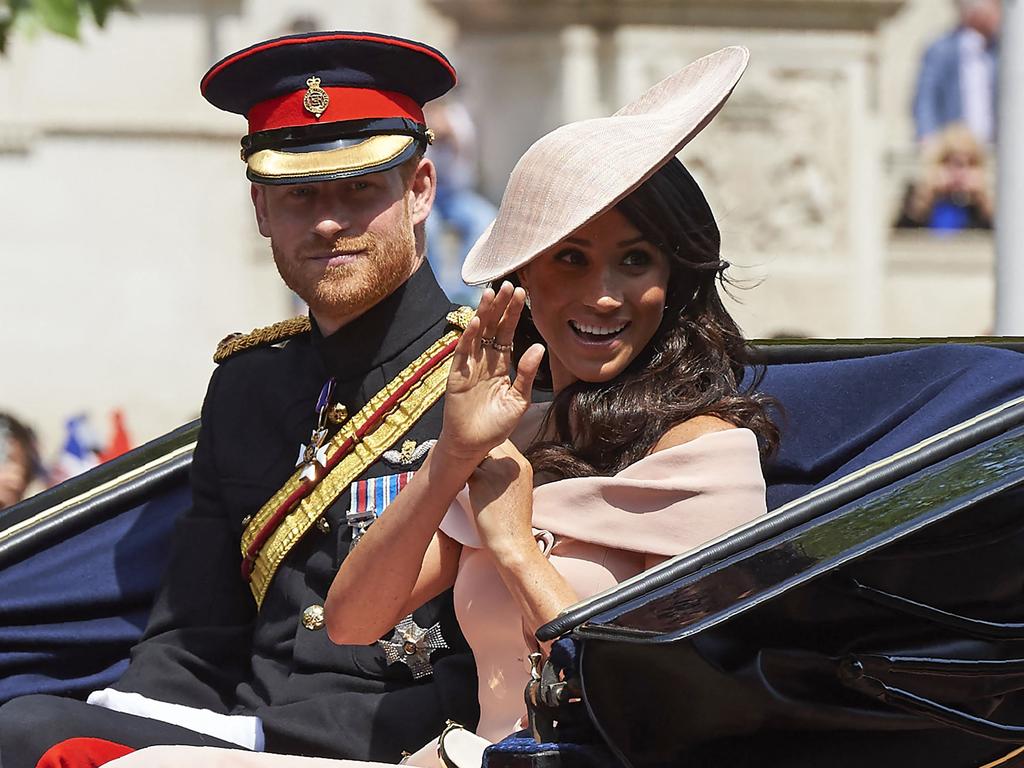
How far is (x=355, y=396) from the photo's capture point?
334 centimetres

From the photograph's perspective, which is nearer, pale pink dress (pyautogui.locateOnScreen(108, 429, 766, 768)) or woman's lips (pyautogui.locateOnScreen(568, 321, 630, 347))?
pale pink dress (pyautogui.locateOnScreen(108, 429, 766, 768))

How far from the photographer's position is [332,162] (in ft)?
10.6

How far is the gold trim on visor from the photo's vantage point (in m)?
3.22

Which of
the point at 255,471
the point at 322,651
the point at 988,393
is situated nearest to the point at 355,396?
the point at 255,471

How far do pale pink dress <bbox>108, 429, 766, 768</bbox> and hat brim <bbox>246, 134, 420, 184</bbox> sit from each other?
0.70 meters

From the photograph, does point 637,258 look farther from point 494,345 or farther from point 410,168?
point 410,168

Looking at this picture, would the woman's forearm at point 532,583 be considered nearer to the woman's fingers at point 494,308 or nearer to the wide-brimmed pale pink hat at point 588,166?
the woman's fingers at point 494,308

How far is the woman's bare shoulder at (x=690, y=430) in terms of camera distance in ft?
8.84

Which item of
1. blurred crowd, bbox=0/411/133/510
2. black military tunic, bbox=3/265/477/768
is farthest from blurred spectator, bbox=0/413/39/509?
black military tunic, bbox=3/265/477/768

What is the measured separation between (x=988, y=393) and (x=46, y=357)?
7242 mm

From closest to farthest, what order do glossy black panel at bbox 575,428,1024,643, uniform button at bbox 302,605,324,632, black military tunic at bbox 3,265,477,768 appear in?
1. glossy black panel at bbox 575,428,1024,643
2. black military tunic at bbox 3,265,477,768
3. uniform button at bbox 302,605,324,632

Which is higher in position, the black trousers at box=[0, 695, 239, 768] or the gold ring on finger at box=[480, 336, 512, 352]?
the gold ring on finger at box=[480, 336, 512, 352]

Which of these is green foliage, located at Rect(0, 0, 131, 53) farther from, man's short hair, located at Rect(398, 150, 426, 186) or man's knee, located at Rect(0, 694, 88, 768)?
man's knee, located at Rect(0, 694, 88, 768)

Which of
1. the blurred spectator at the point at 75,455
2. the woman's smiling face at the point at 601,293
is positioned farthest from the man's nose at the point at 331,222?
the blurred spectator at the point at 75,455
